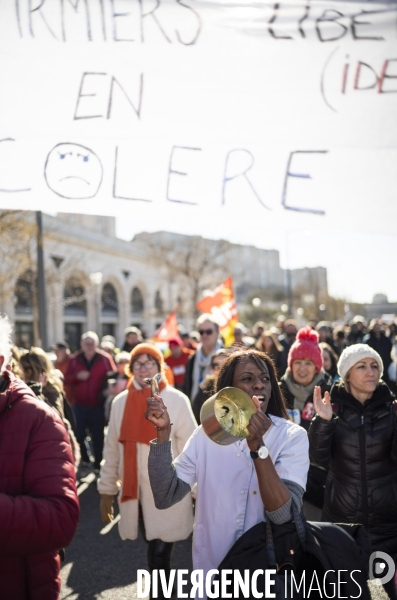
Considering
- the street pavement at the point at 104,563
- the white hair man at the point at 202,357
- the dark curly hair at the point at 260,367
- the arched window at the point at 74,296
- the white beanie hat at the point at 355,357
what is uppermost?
the dark curly hair at the point at 260,367

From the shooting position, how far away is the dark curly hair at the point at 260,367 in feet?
8.30

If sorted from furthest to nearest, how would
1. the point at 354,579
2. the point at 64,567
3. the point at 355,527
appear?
1. the point at 64,567
2. the point at 355,527
3. the point at 354,579

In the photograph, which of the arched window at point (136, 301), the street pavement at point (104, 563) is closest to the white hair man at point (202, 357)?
the street pavement at point (104, 563)

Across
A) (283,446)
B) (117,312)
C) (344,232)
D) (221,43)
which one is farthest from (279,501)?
(117,312)

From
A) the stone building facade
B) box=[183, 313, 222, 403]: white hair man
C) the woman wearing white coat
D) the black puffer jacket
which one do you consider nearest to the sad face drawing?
the black puffer jacket

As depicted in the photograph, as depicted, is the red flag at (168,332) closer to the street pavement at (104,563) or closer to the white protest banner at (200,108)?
the street pavement at (104,563)

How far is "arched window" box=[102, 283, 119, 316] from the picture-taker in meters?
45.6

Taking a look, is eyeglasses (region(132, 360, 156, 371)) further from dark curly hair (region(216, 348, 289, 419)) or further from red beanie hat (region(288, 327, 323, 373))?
dark curly hair (region(216, 348, 289, 419))

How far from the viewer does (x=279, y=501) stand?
204 cm

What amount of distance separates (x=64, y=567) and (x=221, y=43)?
13.6 feet

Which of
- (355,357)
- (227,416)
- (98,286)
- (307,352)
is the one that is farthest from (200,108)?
(98,286)

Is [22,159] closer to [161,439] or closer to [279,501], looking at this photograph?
[161,439]

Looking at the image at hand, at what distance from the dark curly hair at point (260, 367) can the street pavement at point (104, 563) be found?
6.67ft

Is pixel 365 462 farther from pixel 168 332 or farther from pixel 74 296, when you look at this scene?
pixel 74 296
